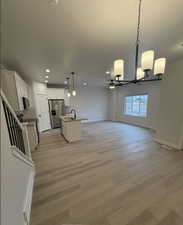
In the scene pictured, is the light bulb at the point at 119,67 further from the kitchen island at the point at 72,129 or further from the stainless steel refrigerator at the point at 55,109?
the stainless steel refrigerator at the point at 55,109

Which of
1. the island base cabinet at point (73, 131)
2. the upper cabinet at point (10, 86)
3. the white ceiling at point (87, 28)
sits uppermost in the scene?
the white ceiling at point (87, 28)

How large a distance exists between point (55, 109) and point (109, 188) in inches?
222

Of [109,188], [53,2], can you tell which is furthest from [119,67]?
→ [109,188]

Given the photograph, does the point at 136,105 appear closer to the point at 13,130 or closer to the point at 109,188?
the point at 109,188

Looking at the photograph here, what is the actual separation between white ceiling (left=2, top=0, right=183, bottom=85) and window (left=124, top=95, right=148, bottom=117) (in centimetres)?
400

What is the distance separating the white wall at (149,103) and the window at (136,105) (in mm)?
Result: 295

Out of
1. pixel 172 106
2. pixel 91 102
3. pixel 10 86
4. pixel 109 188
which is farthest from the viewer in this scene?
pixel 91 102

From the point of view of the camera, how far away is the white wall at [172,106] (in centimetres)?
328

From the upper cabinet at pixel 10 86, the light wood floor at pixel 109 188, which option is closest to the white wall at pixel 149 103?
the light wood floor at pixel 109 188

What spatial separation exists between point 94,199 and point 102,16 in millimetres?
2852

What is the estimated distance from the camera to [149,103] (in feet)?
19.6

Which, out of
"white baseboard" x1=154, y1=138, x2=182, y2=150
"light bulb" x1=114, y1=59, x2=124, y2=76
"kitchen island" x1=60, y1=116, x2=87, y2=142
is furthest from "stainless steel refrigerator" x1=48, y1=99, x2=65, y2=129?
"light bulb" x1=114, y1=59, x2=124, y2=76

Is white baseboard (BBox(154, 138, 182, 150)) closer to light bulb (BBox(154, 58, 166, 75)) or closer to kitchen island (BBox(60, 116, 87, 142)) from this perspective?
light bulb (BBox(154, 58, 166, 75))

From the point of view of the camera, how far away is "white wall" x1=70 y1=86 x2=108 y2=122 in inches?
299
